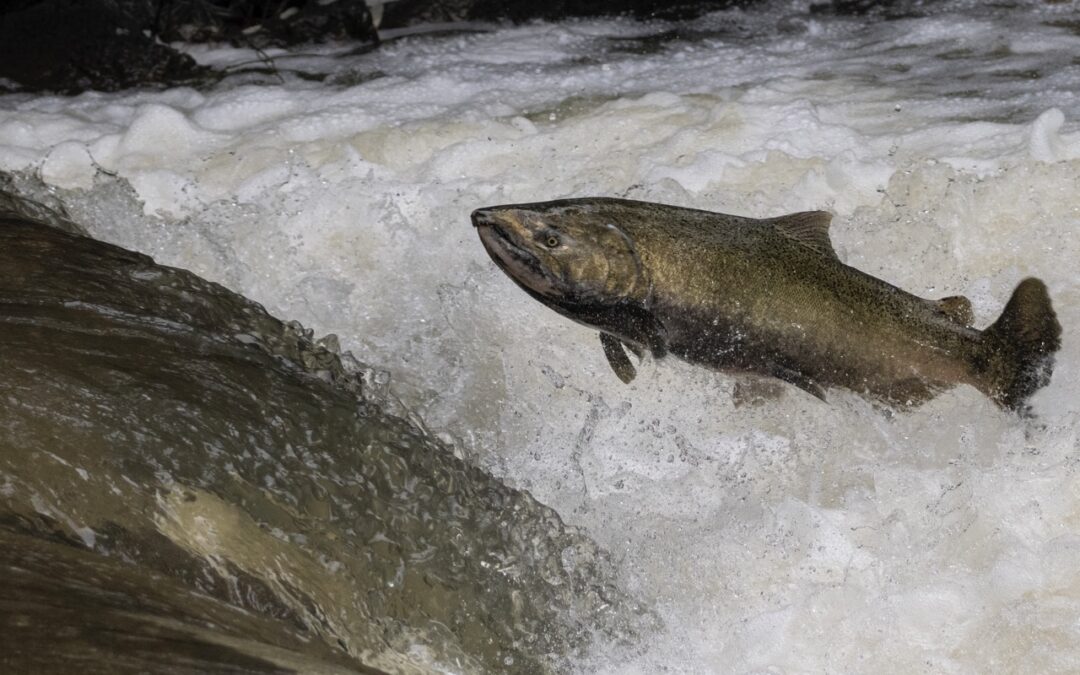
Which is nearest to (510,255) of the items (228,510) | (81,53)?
(228,510)

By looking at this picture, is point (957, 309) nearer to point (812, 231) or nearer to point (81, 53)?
point (812, 231)

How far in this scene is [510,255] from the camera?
2918 mm

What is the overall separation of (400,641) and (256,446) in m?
0.56

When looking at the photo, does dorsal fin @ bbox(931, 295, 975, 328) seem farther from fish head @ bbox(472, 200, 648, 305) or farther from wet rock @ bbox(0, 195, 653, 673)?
wet rock @ bbox(0, 195, 653, 673)

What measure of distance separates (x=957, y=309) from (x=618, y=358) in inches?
32.0

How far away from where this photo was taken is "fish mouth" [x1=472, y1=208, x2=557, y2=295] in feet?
9.51

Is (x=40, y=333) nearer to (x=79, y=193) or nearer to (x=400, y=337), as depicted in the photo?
(x=400, y=337)

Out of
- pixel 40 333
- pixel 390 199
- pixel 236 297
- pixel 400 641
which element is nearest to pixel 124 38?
pixel 390 199

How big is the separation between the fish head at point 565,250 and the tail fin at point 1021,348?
84cm

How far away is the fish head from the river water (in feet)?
2.35

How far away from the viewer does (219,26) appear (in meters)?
Answer: 5.71

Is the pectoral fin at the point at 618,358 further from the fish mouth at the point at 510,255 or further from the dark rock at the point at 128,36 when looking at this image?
the dark rock at the point at 128,36

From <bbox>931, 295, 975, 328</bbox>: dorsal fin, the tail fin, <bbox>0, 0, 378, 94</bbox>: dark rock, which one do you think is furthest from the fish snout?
<bbox>0, 0, 378, 94</bbox>: dark rock

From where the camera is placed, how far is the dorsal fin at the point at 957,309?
2953 mm
